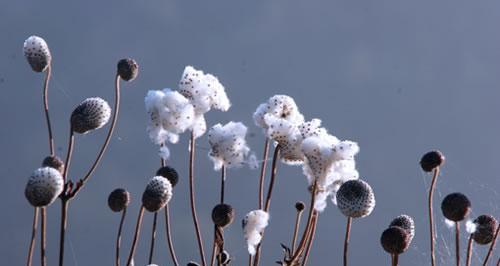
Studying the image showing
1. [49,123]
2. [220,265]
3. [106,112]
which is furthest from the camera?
[106,112]

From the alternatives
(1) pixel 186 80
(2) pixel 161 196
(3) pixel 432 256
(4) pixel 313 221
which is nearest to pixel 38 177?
(2) pixel 161 196

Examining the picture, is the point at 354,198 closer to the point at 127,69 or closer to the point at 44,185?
the point at 44,185

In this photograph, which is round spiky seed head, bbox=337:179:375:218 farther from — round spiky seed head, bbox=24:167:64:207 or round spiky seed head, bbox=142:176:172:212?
round spiky seed head, bbox=24:167:64:207

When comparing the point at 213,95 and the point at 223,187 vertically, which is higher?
the point at 213,95

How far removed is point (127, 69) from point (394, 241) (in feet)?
2.25

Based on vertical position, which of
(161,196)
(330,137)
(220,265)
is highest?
(330,137)

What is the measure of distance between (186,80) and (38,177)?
13.0 inches

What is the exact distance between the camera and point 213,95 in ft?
4.19

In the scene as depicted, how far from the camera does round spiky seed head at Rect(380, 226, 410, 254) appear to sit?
111 centimetres

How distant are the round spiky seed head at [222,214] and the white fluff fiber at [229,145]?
8 cm

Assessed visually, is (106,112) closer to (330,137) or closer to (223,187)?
(223,187)

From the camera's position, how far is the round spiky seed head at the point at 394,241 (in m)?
1.11

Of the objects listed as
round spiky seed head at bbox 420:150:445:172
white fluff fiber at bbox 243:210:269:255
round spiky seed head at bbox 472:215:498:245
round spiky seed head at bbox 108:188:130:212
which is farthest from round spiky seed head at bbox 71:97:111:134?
round spiky seed head at bbox 472:215:498:245

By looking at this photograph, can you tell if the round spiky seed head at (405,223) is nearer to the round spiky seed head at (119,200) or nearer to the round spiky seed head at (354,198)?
the round spiky seed head at (354,198)
